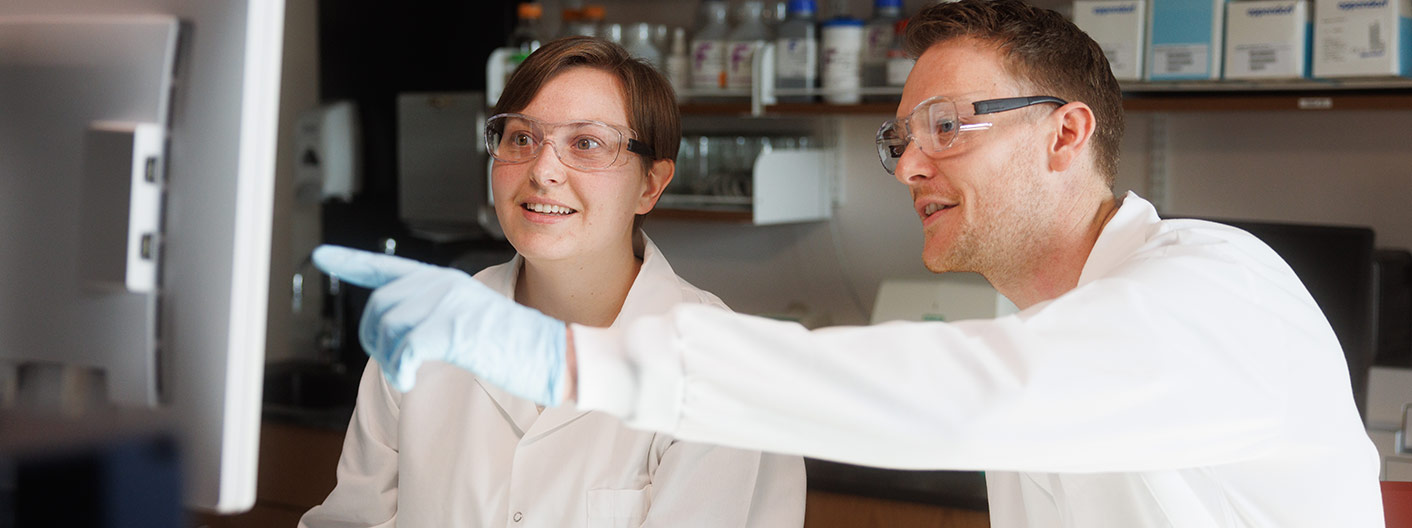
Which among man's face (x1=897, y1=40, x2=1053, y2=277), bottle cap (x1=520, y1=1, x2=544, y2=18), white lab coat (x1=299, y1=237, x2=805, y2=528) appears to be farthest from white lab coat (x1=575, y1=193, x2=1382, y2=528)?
bottle cap (x1=520, y1=1, x2=544, y2=18)

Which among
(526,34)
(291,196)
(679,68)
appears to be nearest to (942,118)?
(679,68)

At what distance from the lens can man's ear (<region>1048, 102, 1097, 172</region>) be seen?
1.26 metres

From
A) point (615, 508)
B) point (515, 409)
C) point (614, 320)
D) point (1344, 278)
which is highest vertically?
point (1344, 278)

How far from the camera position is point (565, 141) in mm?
1494

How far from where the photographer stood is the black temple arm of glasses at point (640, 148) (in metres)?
1.53

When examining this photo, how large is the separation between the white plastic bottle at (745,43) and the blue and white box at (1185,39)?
869mm

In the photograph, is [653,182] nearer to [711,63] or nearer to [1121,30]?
[1121,30]

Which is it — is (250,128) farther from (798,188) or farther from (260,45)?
(798,188)

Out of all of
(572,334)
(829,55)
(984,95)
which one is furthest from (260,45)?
(829,55)

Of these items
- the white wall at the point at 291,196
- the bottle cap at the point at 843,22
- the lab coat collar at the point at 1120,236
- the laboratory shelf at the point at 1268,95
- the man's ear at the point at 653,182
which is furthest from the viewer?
the white wall at the point at 291,196

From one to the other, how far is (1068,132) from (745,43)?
1.56 m

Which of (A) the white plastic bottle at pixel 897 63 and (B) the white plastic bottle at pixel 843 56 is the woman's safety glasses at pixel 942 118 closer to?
(A) the white plastic bottle at pixel 897 63

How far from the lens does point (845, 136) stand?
3.02 m

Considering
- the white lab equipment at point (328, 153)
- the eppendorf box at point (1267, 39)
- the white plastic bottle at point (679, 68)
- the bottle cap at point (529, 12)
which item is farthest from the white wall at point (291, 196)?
the eppendorf box at point (1267, 39)
